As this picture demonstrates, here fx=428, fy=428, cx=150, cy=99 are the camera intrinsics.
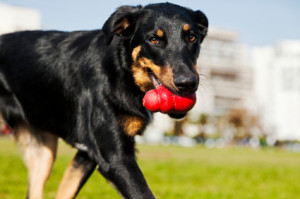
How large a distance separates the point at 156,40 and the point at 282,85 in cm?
15039

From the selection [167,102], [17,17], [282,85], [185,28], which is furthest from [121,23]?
[282,85]

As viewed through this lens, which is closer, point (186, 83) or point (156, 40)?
point (186, 83)

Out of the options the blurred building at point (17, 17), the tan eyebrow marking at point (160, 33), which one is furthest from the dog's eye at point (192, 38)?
the blurred building at point (17, 17)

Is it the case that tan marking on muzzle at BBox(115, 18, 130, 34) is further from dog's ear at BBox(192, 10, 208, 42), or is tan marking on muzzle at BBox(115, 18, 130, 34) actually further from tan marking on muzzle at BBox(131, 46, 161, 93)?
dog's ear at BBox(192, 10, 208, 42)

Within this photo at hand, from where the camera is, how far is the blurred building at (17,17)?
12888 centimetres

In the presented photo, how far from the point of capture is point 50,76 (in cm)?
516

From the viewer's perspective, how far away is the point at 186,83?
393 cm

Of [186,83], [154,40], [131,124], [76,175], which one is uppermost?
[154,40]

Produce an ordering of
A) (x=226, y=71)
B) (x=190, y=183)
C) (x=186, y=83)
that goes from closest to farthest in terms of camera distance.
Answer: (x=186, y=83) → (x=190, y=183) → (x=226, y=71)

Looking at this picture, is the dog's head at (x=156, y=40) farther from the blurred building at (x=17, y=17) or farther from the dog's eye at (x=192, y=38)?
the blurred building at (x=17, y=17)

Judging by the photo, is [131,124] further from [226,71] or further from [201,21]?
[226,71]

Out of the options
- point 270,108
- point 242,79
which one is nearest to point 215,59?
point 242,79

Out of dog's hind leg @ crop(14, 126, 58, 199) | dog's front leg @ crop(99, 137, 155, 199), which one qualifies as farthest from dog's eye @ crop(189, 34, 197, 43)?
dog's hind leg @ crop(14, 126, 58, 199)

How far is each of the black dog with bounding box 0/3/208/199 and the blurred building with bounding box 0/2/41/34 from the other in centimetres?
12806
